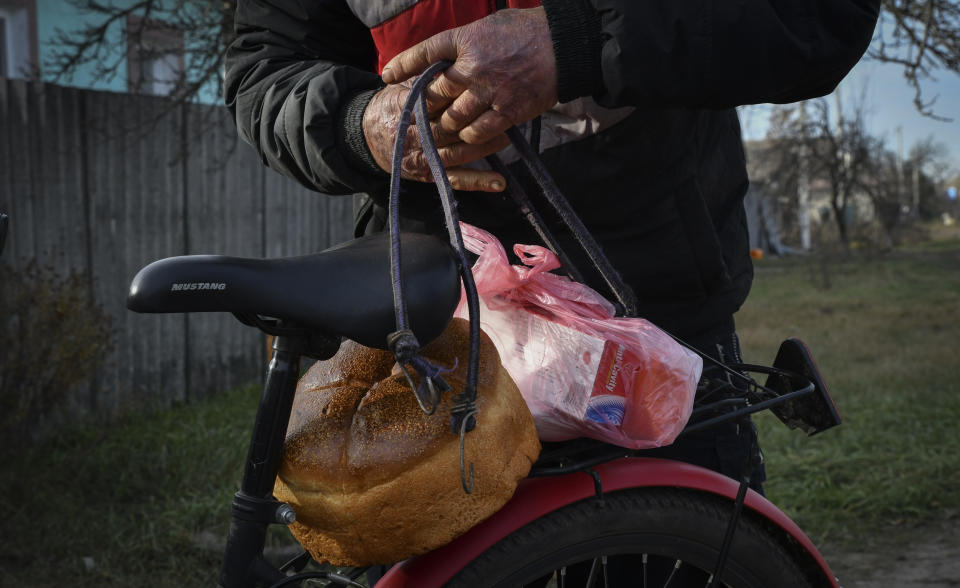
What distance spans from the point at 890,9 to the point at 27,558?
6.08 m

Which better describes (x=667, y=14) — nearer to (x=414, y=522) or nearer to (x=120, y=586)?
(x=414, y=522)

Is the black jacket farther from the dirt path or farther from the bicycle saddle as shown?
the dirt path

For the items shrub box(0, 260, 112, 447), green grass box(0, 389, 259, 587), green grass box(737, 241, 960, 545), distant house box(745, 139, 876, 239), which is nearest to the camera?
green grass box(0, 389, 259, 587)

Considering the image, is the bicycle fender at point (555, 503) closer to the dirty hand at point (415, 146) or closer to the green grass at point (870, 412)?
the dirty hand at point (415, 146)

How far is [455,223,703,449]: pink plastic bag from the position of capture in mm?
1359

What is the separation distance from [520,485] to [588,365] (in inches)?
9.0

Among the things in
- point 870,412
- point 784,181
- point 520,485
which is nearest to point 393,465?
point 520,485

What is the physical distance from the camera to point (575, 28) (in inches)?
51.1

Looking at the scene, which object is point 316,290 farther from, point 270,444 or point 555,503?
point 555,503

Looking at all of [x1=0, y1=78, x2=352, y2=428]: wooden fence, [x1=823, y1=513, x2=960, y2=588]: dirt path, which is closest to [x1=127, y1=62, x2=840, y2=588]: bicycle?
[x1=823, y1=513, x2=960, y2=588]: dirt path

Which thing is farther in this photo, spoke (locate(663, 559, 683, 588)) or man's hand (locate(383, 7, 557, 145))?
spoke (locate(663, 559, 683, 588))

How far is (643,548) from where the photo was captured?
1.43 m

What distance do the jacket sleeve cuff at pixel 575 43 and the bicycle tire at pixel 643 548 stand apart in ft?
2.12

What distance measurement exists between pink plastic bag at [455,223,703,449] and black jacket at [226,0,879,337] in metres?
0.29
